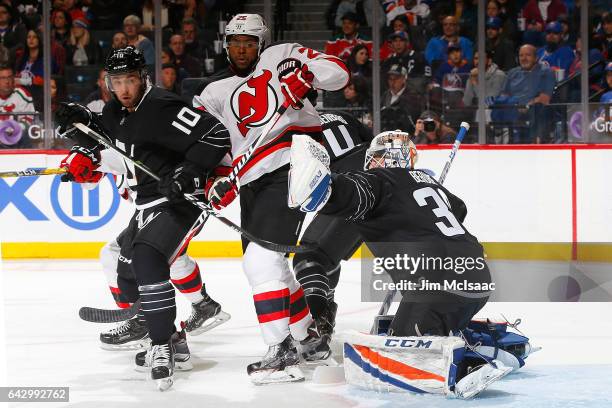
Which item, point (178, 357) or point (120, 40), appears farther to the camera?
point (120, 40)

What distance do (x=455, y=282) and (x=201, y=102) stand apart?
1112 millimetres

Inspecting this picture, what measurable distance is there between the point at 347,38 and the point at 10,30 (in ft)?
7.19

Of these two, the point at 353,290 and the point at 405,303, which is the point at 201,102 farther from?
the point at 353,290

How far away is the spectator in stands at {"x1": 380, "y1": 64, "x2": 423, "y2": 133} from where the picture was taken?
658 centimetres

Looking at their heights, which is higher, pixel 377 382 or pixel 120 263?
pixel 120 263

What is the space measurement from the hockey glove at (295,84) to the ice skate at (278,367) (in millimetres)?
751

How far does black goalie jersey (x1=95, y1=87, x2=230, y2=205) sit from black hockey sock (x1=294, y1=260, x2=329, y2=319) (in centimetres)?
55

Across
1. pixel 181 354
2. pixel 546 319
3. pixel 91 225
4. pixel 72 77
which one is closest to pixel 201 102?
pixel 181 354

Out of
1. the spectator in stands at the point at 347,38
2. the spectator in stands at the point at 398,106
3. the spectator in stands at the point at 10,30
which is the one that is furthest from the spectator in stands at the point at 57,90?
the spectator in stands at the point at 398,106

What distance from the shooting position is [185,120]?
3.35 m

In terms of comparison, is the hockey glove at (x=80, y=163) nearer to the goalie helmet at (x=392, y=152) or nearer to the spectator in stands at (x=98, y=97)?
the goalie helmet at (x=392, y=152)

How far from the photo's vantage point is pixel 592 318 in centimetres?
434

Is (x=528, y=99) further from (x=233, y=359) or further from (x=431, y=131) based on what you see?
(x=233, y=359)

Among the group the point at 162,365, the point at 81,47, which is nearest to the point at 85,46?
the point at 81,47
